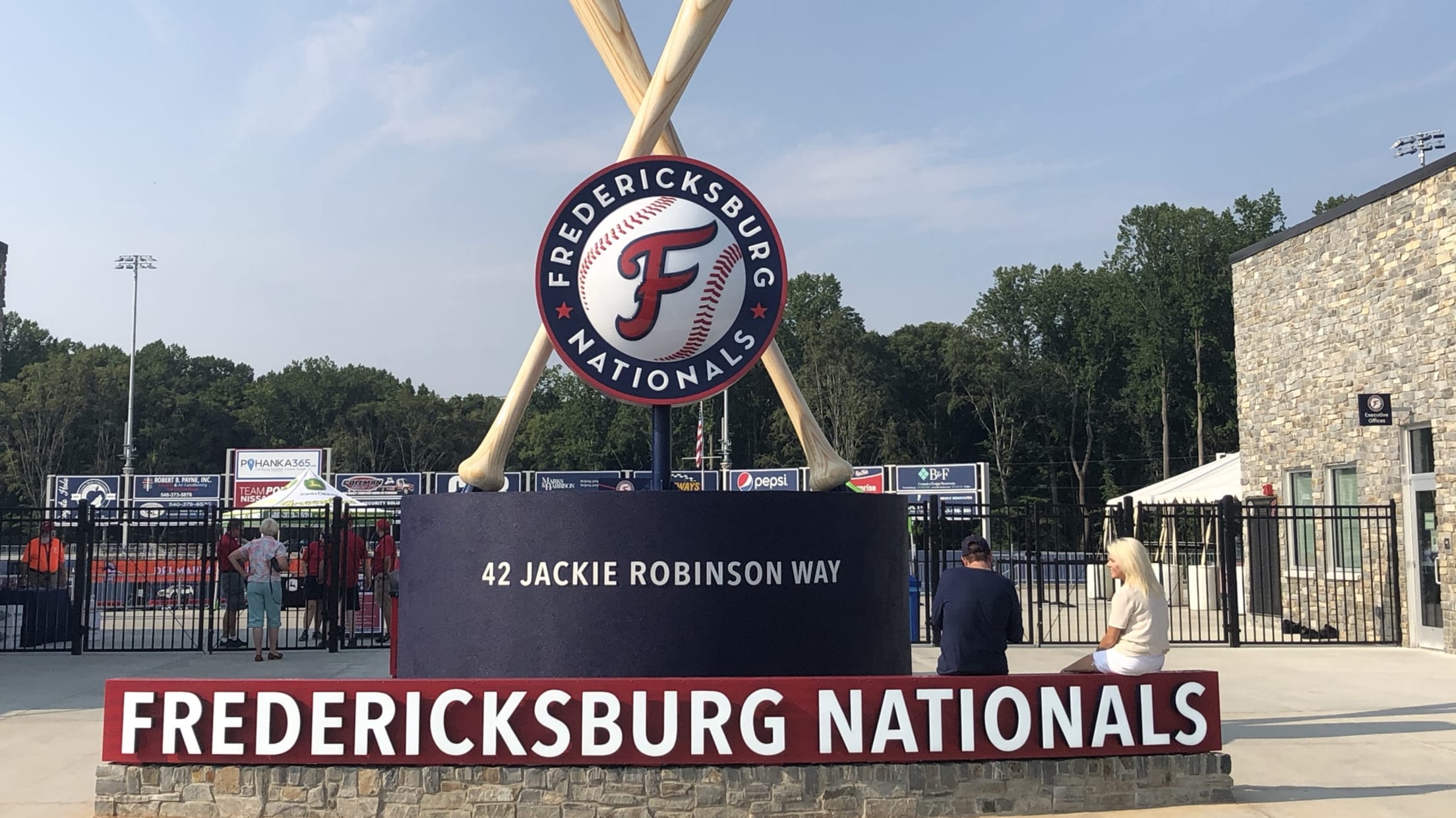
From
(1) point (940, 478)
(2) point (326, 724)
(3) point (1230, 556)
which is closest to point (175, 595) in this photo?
(2) point (326, 724)

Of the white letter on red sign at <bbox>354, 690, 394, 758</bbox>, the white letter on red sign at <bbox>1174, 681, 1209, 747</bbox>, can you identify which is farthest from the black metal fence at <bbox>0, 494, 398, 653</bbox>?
the white letter on red sign at <bbox>1174, 681, 1209, 747</bbox>

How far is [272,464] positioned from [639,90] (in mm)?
31188

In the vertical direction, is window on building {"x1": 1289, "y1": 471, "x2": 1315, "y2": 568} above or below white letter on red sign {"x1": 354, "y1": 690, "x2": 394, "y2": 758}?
above

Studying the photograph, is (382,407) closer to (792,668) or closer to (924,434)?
(924,434)

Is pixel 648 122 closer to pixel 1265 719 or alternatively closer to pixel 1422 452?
pixel 1265 719

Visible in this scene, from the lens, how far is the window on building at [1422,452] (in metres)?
14.1

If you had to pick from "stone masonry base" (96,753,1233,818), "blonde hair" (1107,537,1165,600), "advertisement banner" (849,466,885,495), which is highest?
"advertisement banner" (849,466,885,495)

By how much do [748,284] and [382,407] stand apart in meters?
69.9

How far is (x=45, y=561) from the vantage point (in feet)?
48.7

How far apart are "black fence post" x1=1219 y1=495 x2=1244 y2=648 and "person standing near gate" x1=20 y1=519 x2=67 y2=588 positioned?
14.2 meters

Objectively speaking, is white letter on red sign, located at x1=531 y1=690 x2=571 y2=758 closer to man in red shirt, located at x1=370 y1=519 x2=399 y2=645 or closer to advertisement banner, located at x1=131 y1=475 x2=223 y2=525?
man in red shirt, located at x1=370 y1=519 x2=399 y2=645

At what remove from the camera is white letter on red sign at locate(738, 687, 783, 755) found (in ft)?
19.7

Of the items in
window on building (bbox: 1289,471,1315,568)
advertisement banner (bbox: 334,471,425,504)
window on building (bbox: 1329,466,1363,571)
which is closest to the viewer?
window on building (bbox: 1329,466,1363,571)

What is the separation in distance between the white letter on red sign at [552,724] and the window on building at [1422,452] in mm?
12108
